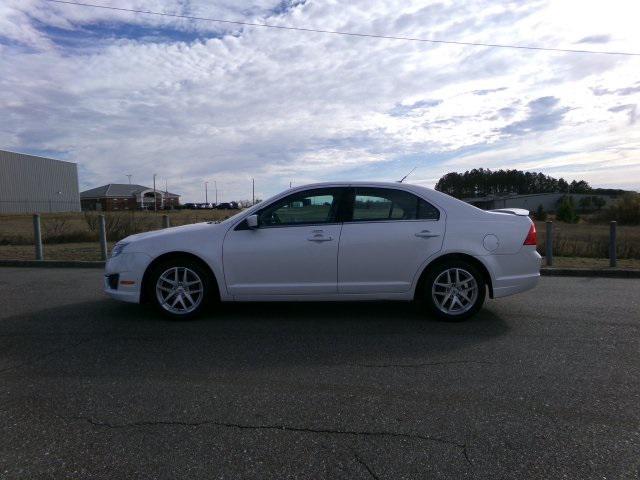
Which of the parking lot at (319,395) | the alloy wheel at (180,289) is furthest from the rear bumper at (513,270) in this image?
the alloy wheel at (180,289)

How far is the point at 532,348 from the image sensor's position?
482cm

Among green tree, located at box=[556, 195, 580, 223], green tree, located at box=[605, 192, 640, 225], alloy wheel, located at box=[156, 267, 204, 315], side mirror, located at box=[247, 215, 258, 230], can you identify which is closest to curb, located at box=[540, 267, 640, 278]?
side mirror, located at box=[247, 215, 258, 230]

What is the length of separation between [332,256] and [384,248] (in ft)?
1.92

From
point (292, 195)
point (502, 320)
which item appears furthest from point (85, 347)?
point (502, 320)

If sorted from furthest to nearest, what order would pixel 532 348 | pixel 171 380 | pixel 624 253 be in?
pixel 624 253, pixel 532 348, pixel 171 380

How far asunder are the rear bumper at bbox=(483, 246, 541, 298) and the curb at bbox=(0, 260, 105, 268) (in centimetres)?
836

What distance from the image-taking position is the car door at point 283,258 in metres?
5.66

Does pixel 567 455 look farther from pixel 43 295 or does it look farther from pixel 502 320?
pixel 43 295

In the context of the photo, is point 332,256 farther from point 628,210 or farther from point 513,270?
point 628,210

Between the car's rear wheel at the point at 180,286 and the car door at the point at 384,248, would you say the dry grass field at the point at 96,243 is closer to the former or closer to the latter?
the car door at the point at 384,248

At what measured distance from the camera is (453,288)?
577cm

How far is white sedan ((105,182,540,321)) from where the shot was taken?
567 centimetres

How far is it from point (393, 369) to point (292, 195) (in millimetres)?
2455

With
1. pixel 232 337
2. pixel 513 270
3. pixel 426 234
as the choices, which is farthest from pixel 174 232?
pixel 513 270
